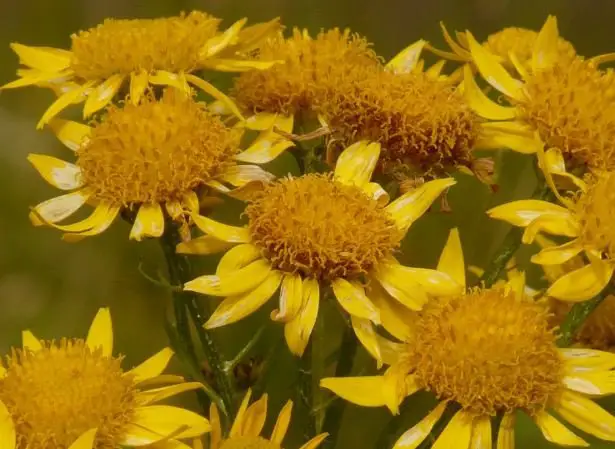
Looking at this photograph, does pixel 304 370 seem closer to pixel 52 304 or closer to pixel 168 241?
pixel 168 241

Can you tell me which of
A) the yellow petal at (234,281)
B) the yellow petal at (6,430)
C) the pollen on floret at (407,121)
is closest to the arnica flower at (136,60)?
the pollen on floret at (407,121)

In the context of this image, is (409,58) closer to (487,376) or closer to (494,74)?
(494,74)

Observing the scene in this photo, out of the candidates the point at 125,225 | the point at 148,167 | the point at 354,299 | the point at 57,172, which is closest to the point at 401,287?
the point at 354,299

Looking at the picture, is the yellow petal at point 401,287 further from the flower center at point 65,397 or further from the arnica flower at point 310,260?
the flower center at point 65,397

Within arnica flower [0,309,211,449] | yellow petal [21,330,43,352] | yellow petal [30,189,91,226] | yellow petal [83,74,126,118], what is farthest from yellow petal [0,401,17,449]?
yellow petal [83,74,126,118]

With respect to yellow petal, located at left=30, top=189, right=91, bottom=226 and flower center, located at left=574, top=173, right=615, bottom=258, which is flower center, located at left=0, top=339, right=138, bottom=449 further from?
flower center, located at left=574, top=173, right=615, bottom=258

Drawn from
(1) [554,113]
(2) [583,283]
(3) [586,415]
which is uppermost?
(1) [554,113]

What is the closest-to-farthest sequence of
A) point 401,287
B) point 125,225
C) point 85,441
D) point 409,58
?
1. point 85,441
2. point 401,287
3. point 409,58
4. point 125,225
